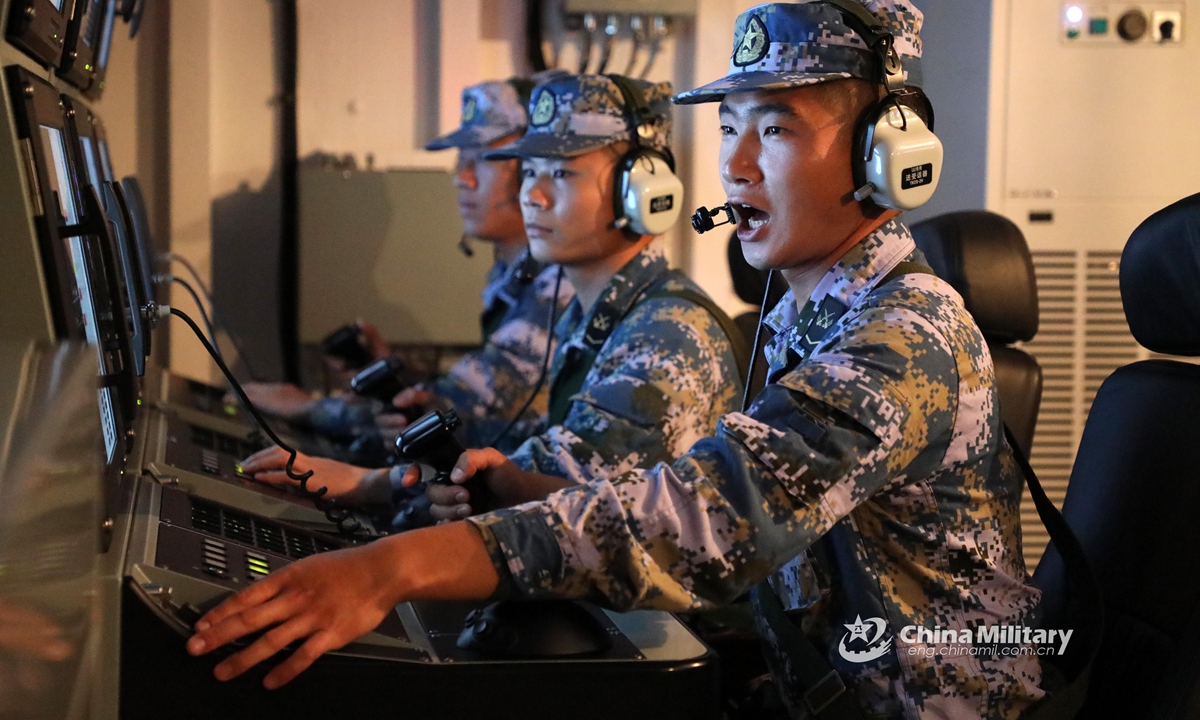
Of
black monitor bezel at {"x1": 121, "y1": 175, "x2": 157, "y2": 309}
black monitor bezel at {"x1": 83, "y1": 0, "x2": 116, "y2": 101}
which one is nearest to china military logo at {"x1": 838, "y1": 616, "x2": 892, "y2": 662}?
black monitor bezel at {"x1": 121, "y1": 175, "x2": 157, "y2": 309}

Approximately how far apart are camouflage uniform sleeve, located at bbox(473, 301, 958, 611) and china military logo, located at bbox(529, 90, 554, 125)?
4.10ft

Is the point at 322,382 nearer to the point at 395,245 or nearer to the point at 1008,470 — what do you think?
the point at 395,245

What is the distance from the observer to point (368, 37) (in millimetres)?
3568

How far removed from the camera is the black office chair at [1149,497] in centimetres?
129

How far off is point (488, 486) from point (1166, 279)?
86 cm

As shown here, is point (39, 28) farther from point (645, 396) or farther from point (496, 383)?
point (496, 383)

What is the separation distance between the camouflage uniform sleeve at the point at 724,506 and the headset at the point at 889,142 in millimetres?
274

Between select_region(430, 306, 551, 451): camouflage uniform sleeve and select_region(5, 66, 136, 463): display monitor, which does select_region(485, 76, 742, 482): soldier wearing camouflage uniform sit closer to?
select_region(430, 306, 551, 451): camouflage uniform sleeve

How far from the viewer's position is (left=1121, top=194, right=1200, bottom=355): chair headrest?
4.28 feet

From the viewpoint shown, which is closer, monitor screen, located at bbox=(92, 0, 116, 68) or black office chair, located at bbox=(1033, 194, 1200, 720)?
black office chair, located at bbox=(1033, 194, 1200, 720)

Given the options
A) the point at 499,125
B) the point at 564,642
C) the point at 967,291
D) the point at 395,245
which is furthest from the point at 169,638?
the point at 395,245

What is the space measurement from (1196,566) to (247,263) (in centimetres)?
295

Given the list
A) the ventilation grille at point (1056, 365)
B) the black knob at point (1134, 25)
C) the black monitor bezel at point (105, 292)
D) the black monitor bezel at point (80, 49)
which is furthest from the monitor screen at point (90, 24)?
the black knob at point (1134, 25)

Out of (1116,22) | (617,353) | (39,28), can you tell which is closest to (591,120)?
(617,353)
